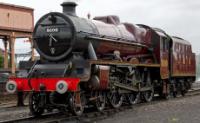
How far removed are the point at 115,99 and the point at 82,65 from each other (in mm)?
3167

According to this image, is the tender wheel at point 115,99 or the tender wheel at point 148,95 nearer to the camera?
the tender wheel at point 115,99

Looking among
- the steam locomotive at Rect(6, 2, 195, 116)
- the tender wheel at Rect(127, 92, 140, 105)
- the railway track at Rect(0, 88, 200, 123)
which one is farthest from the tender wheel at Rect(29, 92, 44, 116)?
the tender wheel at Rect(127, 92, 140, 105)

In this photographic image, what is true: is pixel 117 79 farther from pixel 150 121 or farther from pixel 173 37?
pixel 173 37

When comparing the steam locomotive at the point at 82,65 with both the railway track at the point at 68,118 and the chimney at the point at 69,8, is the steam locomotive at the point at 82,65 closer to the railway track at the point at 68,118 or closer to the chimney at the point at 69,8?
the chimney at the point at 69,8

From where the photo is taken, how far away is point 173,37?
22.1 m

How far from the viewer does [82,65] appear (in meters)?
13.3

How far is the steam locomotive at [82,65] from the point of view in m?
13.3

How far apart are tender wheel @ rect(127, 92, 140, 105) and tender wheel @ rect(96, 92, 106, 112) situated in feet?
8.16

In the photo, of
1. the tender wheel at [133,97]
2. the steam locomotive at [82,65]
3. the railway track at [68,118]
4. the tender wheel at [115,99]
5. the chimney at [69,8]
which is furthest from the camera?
the tender wheel at [133,97]

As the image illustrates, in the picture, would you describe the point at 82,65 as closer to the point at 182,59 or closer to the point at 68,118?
the point at 68,118

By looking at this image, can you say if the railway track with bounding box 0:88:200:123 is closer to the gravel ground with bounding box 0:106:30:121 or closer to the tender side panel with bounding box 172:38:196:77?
the gravel ground with bounding box 0:106:30:121

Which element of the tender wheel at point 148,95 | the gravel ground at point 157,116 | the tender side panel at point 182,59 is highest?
the tender side panel at point 182,59

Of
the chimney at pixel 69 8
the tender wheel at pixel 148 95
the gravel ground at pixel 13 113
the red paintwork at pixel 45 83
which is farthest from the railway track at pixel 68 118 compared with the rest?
the tender wheel at pixel 148 95

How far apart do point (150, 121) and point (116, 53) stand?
4.27 metres
